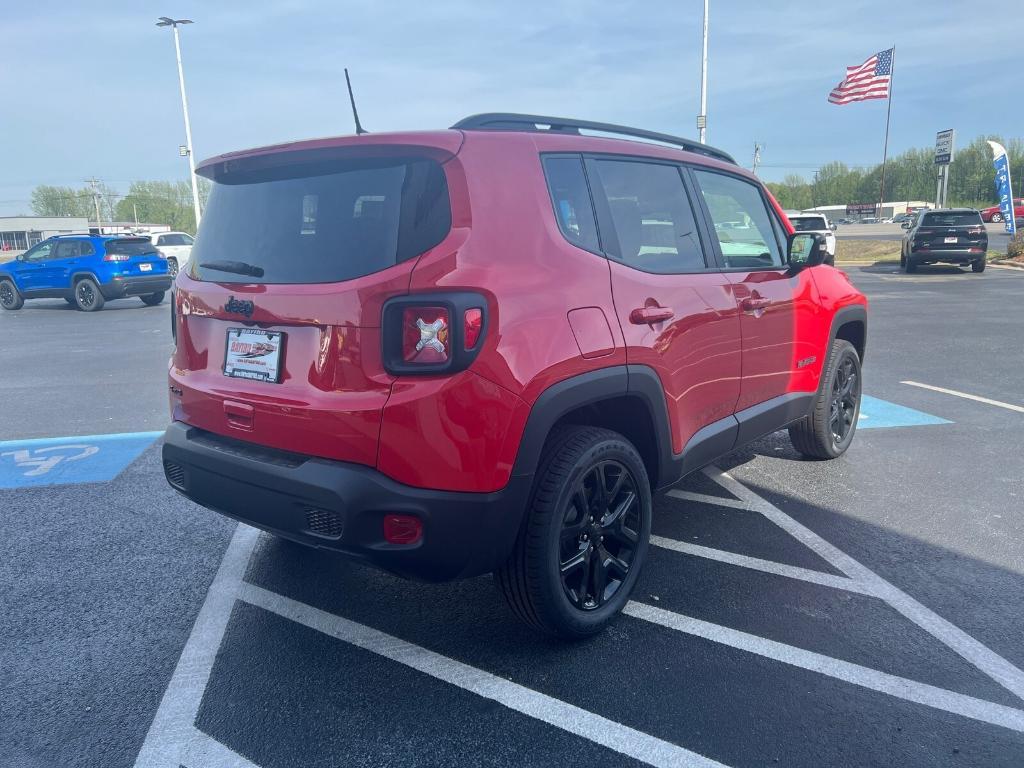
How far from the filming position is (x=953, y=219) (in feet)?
69.7

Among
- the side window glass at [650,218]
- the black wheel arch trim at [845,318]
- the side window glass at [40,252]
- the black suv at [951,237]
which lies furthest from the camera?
the black suv at [951,237]

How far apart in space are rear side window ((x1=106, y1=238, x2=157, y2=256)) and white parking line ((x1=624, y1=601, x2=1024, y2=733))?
1733 cm

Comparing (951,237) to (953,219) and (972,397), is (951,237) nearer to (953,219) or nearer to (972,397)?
(953,219)

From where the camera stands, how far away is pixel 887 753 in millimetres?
2371

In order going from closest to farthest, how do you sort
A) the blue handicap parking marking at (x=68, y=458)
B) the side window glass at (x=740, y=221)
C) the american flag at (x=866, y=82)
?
the side window glass at (x=740, y=221), the blue handicap parking marking at (x=68, y=458), the american flag at (x=866, y=82)

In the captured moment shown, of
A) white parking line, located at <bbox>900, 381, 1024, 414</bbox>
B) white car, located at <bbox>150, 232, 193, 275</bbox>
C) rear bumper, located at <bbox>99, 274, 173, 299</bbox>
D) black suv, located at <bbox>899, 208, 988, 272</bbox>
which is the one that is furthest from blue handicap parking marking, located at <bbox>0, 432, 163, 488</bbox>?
white car, located at <bbox>150, 232, 193, 275</bbox>

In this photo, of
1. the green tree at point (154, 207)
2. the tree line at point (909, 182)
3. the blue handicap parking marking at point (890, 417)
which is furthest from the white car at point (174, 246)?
the green tree at point (154, 207)

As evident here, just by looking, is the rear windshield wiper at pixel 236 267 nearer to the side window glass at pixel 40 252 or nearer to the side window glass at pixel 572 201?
the side window glass at pixel 572 201

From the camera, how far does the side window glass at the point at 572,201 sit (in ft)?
9.66

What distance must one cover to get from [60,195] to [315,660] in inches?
6791

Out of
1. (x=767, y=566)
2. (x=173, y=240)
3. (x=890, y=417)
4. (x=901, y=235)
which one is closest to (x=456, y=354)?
(x=767, y=566)

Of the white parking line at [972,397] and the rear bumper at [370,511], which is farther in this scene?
the white parking line at [972,397]

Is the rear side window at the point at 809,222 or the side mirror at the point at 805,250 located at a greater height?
the side mirror at the point at 805,250

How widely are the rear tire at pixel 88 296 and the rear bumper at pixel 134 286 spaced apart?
177 millimetres
